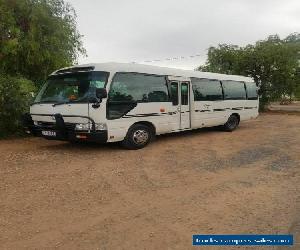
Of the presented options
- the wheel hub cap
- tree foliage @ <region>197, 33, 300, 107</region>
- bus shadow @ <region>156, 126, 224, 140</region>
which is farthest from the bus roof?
tree foliage @ <region>197, 33, 300, 107</region>

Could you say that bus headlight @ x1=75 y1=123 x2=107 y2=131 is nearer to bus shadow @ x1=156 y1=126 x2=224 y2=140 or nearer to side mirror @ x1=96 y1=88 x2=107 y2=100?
side mirror @ x1=96 y1=88 x2=107 y2=100

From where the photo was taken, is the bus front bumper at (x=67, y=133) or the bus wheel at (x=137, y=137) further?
the bus wheel at (x=137, y=137)

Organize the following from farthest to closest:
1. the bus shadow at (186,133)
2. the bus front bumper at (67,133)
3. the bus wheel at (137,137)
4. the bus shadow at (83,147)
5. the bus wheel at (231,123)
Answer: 1. the bus wheel at (231,123)
2. the bus shadow at (186,133)
3. the bus shadow at (83,147)
4. the bus wheel at (137,137)
5. the bus front bumper at (67,133)

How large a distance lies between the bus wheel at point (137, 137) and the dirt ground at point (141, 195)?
25 centimetres

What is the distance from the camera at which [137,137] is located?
34.2 feet

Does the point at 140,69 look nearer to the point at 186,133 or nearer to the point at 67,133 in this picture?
the point at 67,133

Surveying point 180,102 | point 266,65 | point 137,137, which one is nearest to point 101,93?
point 137,137

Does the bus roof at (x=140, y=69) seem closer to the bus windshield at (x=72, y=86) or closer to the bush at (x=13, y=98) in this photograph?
the bus windshield at (x=72, y=86)

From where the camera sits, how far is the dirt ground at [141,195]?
470cm

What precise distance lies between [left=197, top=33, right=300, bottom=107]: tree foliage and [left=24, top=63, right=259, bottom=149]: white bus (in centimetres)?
1635

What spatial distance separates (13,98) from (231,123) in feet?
27.2

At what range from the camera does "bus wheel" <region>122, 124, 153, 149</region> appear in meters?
10.2

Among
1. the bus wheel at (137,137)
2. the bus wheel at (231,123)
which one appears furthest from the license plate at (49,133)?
the bus wheel at (231,123)

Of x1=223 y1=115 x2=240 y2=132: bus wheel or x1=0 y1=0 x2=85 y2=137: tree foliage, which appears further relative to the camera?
x1=223 y1=115 x2=240 y2=132: bus wheel
